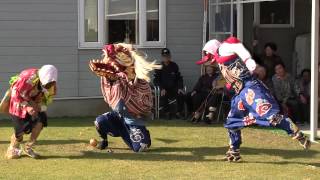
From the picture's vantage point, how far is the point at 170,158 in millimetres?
8609

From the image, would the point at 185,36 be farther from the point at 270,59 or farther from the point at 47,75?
the point at 47,75

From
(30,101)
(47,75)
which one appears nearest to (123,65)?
(47,75)

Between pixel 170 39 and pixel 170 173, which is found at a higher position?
pixel 170 39

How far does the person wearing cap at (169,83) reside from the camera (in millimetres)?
13016

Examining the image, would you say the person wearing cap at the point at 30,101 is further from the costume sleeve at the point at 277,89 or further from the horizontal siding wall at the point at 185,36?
Result: the horizontal siding wall at the point at 185,36

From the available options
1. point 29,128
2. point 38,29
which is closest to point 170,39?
point 38,29

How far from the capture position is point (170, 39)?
13695mm

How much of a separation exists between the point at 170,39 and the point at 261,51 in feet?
7.67

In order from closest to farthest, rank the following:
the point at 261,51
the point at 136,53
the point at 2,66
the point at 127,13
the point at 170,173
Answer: the point at 170,173 < the point at 136,53 < the point at 2,66 < the point at 127,13 < the point at 261,51

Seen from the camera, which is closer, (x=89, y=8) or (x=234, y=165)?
(x=234, y=165)

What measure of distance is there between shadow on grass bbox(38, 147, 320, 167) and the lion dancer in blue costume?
49 cm

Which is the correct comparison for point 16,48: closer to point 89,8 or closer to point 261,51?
point 89,8

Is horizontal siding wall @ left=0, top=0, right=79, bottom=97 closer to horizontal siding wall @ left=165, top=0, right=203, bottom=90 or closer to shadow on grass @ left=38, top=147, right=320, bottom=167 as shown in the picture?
horizontal siding wall @ left=165, top=0, right=203, bottom=90

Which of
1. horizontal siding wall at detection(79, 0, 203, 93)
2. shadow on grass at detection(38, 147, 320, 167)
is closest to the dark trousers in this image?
shadow on grass at detection(38, 147, 320, 167)
